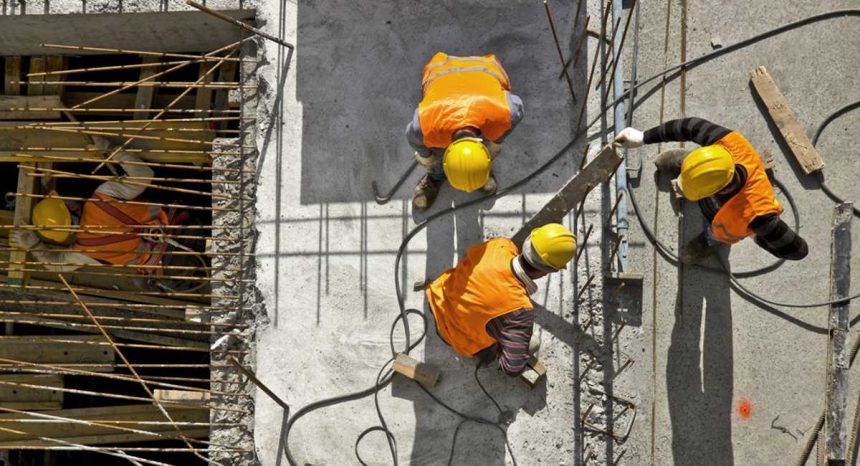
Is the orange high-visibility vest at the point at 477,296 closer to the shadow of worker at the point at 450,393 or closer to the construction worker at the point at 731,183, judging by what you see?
the shadow of worker at the point at 450,393

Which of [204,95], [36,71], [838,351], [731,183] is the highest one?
[36,71]

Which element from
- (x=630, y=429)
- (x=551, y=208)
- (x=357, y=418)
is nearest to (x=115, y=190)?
(x=357, y=418)

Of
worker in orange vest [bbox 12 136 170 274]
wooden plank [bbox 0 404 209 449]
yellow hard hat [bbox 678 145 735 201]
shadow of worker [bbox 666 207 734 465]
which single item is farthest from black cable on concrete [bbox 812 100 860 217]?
wooden plank [bbox 0 404 209 449]

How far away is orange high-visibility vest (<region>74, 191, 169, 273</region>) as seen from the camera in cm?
689

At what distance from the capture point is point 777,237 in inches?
212

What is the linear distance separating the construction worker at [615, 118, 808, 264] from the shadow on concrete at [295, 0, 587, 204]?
123cm

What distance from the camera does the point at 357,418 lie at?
5.95 metres

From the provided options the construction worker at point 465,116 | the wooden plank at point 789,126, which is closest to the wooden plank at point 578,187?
the construction worker at point 465,116

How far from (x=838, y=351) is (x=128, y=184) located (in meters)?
6.78

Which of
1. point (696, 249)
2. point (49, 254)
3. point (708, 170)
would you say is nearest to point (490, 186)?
point (708, 170)

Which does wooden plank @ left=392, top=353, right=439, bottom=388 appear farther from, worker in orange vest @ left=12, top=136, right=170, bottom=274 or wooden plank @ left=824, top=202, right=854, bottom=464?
wooden plank @ left=824, top=202, right=854, bottom=464

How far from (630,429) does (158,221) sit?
17.4 feet

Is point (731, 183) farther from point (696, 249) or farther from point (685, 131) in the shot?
point (696, 249)

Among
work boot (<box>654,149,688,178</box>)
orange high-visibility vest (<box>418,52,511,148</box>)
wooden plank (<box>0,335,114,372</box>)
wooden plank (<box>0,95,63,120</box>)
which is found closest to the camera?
orange high-visibility vest (<box>418,52,511,148</box>)
